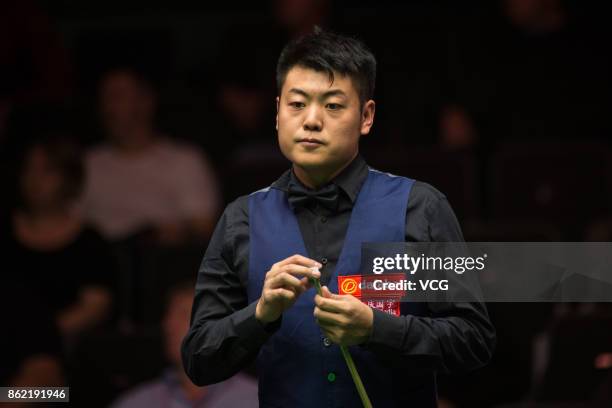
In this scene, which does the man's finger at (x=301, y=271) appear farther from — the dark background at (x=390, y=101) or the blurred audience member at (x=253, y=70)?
the blurred audience member at (x=253, y=70)

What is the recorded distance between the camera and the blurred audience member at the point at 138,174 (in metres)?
4.86

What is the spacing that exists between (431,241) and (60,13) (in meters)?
4.19

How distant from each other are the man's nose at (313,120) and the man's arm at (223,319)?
9.0 inches

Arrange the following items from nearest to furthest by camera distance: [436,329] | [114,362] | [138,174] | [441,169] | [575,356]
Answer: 1. [436,329]
2. [575,356]
3. [114,362]
4. [441,169]
5. [138,174]

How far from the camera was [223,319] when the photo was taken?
2.14m

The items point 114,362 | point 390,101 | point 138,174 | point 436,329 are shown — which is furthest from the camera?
point 390,101

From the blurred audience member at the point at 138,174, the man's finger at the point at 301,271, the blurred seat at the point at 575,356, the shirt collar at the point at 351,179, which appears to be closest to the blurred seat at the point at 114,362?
the blurred audience member at the point at 138,174

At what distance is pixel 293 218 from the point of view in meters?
2.21

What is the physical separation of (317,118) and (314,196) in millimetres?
160

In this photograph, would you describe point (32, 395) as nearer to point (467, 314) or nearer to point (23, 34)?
point (467, 314)

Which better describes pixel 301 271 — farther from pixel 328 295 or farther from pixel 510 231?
pixel 510 231

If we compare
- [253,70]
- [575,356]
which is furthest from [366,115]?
Result: [253,70]

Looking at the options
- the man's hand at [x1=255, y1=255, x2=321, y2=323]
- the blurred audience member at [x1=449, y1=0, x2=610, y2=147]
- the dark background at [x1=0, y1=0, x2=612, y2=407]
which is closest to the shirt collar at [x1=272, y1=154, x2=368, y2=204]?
the man's hand at [x1=255, y1=255, x2=321, y2=323]

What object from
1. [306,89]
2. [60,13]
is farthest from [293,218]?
[60,13]
